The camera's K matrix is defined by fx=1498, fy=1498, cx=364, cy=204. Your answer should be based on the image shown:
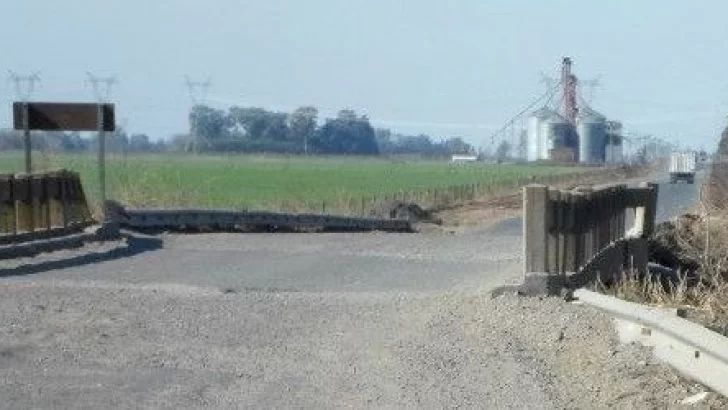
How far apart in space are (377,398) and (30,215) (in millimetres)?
14790

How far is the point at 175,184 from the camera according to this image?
56.6m

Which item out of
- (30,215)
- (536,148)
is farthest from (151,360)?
(536,148)

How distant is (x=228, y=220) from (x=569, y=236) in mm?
17529

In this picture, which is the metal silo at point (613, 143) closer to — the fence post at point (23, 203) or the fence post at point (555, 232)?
the fence post at point (23, 203)

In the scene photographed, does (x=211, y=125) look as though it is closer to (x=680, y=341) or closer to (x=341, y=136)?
(x=341, y=136)

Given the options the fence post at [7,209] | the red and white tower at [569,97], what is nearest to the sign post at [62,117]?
the fence post at [7,209]

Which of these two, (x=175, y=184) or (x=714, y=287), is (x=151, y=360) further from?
(x=175, y=184)

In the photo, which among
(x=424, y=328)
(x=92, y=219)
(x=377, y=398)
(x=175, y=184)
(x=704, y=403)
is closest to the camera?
(x=704, y=403)

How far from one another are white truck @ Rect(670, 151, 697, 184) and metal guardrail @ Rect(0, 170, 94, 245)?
8141 cm

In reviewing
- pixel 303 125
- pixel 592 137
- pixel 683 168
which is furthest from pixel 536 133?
pixel 683 168

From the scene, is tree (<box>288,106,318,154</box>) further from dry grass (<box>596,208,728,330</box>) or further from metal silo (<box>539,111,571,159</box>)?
dry grass (<box>596,208,728,330</box>)

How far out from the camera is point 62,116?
28469 mm

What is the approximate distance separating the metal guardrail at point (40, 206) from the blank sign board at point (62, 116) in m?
1.72

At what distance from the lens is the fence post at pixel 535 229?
633 inches
